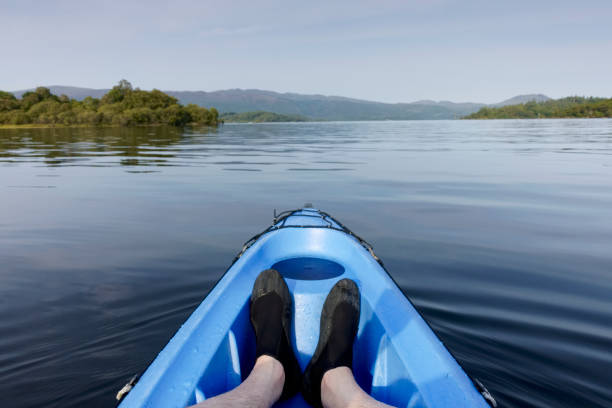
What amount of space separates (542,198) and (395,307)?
891 cm

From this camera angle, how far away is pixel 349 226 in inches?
287

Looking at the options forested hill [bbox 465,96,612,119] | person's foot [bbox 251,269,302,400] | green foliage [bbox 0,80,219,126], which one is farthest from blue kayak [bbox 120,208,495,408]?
forested hill [bbox 465,96,612,119]

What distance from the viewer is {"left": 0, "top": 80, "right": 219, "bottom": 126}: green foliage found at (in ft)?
282

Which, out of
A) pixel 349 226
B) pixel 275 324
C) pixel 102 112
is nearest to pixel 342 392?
pixel 275 324

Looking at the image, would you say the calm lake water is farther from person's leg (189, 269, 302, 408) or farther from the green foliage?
the green foliage

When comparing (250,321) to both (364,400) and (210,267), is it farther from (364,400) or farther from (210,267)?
(210,267)

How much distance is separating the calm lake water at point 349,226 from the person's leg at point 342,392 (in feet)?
4.33

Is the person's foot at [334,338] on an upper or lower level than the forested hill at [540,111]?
lower

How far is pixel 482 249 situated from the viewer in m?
5.90

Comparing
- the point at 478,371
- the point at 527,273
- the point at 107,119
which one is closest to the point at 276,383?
the point at 478,371

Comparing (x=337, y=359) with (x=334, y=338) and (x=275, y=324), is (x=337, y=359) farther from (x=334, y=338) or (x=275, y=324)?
(x=275, y=324)

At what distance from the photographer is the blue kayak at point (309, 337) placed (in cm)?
181

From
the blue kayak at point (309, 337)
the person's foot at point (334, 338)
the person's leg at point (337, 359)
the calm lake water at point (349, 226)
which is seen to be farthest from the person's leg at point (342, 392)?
the calm lake water at point (349, 226)

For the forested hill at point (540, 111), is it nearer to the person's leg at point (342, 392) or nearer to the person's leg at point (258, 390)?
the person's leg at point (342, 392)
